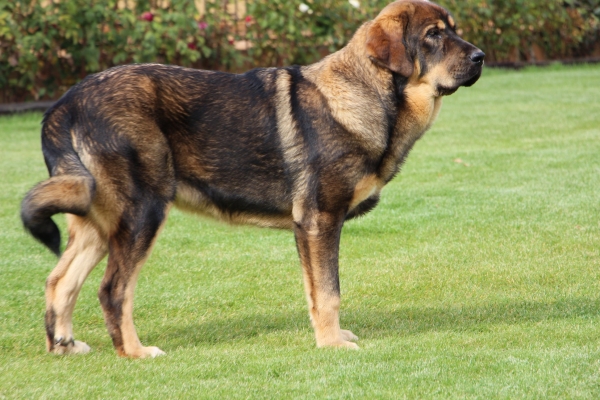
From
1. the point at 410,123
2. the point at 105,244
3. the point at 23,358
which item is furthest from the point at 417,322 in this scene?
the point at 23,358

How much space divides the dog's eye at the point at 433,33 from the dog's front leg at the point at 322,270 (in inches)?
45.1

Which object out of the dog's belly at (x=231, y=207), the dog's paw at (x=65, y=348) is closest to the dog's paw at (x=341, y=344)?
the dog's belly at (x=231, y=207)

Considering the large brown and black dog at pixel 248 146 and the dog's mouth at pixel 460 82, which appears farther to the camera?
the dog's mouth at pixel 460 82

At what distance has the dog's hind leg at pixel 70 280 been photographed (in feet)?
15.4

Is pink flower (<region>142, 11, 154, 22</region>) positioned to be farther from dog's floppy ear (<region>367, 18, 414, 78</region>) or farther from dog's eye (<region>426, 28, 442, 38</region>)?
dog's eye (<region>426, 28, 442, 38</region>)

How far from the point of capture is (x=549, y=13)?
56.3 feet

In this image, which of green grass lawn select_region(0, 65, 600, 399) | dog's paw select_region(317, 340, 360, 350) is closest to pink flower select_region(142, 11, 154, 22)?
green grass lawn select_region(0, 65, 600, 399)

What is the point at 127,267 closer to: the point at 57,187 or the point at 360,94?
the point at 57,187

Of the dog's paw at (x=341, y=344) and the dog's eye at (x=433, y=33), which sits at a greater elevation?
the dog's eye at (x=433, y=33)

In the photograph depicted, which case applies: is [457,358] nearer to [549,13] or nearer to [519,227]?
[519,227]

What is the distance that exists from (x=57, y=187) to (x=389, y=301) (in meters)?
2.37

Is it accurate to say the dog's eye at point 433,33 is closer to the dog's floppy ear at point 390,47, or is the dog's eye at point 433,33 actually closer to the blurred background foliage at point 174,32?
the dog's floppy ear at point 390,47

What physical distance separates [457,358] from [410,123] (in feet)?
4.50

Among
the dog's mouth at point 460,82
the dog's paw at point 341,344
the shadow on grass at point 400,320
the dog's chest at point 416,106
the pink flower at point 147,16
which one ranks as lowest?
the pink flower at point 147,16
